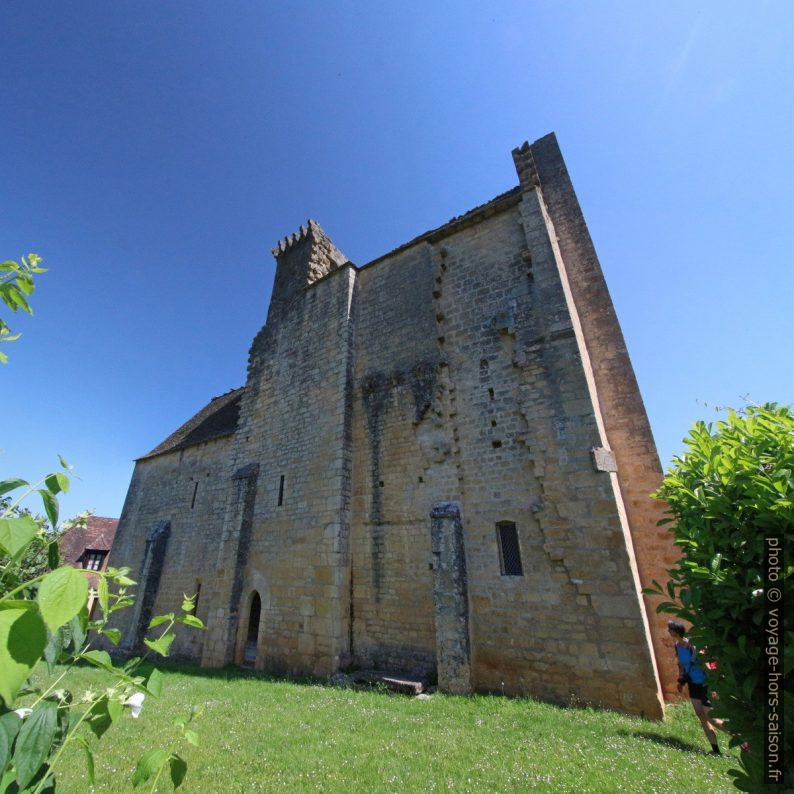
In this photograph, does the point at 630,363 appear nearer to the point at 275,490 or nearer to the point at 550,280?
the point at 550,280

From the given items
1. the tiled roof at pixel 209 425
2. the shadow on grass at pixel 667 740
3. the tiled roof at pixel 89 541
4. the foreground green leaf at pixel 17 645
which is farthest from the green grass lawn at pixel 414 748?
the tiled roof at pixel 89 541

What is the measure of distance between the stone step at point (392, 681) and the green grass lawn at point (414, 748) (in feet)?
1.36

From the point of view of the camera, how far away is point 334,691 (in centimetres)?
717

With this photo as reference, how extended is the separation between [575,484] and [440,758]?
4.42 meters

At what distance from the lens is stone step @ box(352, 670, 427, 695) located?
6.97 meters

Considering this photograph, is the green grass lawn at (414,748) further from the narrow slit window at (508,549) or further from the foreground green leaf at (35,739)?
the foreground green leaf at (35,739)

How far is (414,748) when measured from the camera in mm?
4711

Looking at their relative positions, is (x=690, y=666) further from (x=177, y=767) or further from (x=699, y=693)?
(x=177, y=767)

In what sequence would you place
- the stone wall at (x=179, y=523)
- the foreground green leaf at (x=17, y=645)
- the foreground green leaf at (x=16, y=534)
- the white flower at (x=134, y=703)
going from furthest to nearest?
1. the stone wall at (x=179, y=523)
2. the white flower at (x=134, y=703)
3. the foreground green leaf at (x=16, y=534)
4. the foreground green leaf at (x=17, y=645)

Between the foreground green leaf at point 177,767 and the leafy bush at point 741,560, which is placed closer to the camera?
the foreground green leaf at point 177,767

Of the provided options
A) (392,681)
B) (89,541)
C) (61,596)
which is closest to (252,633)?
(392,681)

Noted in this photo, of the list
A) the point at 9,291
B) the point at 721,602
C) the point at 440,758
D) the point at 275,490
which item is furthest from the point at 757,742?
the point at 275,490

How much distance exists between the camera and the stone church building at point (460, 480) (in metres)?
6.78

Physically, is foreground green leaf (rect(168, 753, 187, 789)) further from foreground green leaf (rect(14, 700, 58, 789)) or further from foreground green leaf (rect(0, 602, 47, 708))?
foreground green leaf (rect(0, 602, 47, 708))
